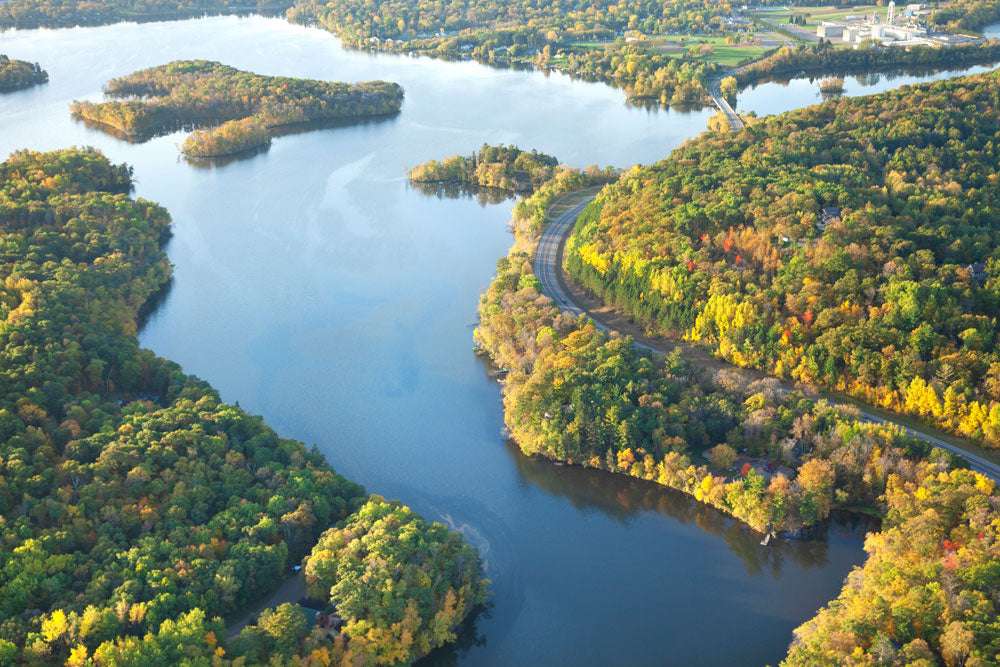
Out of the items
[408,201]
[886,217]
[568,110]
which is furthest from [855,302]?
[568,110]

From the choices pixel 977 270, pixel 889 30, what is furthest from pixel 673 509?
pixel 889 30

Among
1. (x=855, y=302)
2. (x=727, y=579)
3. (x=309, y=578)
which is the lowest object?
(x=727, y=579)

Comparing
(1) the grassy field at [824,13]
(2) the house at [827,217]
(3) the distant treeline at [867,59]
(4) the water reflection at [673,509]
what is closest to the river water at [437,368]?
(4) the water reflection at [673,509]

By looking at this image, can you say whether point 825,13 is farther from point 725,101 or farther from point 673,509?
point 673,509

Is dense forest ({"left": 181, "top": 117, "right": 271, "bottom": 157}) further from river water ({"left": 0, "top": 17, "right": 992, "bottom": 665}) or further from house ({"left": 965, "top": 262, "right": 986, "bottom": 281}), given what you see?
house ({"left": 965, "top": 262, "right": 986, "bottom": 281})

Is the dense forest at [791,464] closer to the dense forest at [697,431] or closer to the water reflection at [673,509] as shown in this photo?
the dense forest at [697,431]

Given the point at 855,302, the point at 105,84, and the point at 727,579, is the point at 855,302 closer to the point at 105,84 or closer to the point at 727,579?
the point at 727,579

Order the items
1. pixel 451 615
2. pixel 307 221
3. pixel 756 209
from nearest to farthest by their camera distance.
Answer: pixel 451 615 < pixel 756 209 < pixel 307 221
